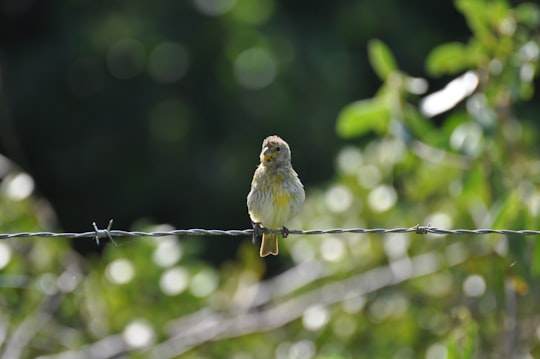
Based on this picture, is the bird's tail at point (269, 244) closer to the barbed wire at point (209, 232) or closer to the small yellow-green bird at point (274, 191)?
the small yellow-green bird at point (274, 191)

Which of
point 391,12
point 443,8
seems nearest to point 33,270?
point 391,12

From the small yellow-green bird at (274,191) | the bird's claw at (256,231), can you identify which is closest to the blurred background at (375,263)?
the small yellow-green bird at (274,191)

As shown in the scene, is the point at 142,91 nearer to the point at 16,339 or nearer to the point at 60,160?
the point at 60,160

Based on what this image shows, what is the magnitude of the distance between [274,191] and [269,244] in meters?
0.39

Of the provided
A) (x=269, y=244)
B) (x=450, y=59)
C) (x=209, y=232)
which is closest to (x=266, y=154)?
(x=269, y=244)

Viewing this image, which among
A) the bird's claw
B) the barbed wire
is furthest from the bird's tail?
the barbed wire

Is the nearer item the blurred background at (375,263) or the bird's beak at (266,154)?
the bird's beak at (266,154)

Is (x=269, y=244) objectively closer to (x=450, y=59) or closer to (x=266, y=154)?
(x=266, y=154)

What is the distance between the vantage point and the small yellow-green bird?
620 cm

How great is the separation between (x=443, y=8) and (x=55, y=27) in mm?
4851

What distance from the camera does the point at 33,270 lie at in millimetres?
8070

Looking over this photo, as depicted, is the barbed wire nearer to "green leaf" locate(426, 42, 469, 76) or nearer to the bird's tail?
the bird's tail

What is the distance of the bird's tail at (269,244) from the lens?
254 inches

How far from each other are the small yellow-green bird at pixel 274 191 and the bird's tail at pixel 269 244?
0.12ft
